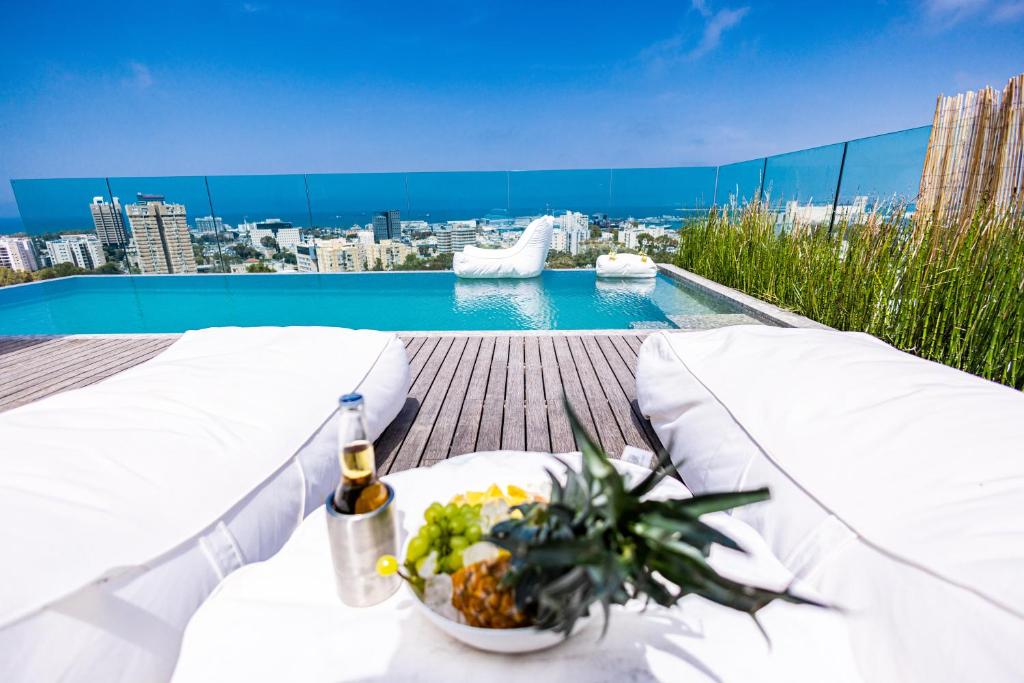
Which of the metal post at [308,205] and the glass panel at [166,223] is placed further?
the metal post at [308,205]

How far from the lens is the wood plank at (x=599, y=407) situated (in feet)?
6.16

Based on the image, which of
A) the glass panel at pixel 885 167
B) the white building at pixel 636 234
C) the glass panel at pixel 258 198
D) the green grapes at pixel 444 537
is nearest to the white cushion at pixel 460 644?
the green grapes at pixel 444 537

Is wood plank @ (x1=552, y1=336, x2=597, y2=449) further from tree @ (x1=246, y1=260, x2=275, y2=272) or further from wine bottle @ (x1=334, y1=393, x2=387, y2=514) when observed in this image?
tree @ (x1=246, y1=260, x2=275, y2=272)

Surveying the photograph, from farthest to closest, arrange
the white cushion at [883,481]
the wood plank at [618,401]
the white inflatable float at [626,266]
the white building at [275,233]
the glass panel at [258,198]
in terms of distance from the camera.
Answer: the white building at [275,233] < the glass panel at [258,198] < the white inflatable float at [626,266] < the wood plank at [618,401] < the white cushion at [883,481]

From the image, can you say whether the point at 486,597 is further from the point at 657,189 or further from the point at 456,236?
the point at 657,189

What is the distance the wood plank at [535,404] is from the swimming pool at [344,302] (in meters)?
2.30

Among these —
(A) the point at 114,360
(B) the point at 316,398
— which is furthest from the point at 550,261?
(B) the point at 316,398

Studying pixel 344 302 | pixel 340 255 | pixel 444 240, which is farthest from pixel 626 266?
pixel 340 255

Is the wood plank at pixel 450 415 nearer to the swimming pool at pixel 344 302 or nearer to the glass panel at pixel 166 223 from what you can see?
the swimming pool at pixel 344 302

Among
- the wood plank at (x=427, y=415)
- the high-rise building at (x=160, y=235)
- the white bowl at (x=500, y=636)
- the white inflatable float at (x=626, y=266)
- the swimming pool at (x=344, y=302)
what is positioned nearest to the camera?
the white bowl at (x=500, y=636)

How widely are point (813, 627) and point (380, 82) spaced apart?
25084 mm

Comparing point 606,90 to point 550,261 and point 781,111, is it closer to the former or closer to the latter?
point 781,111

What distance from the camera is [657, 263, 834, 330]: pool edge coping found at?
10.7 ft

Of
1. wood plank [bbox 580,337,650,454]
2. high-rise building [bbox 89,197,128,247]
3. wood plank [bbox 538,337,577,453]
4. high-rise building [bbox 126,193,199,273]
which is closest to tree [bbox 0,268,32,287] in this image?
Answer: high-rise building [bbox 89,197,128,247]
